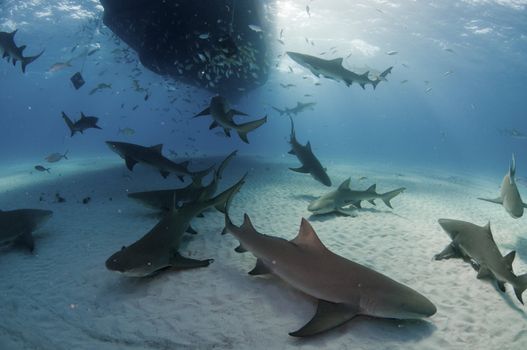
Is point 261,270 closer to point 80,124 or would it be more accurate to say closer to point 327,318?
point 327,318

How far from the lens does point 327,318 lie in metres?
3.57

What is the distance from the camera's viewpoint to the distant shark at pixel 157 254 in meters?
4.34

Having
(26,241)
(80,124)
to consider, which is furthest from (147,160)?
(80,124)

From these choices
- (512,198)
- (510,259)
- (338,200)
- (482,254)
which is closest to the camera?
(510,259)

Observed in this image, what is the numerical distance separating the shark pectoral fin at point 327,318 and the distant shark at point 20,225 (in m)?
5.47

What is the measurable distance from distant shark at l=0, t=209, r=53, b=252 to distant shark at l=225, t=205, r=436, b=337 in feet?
16.1

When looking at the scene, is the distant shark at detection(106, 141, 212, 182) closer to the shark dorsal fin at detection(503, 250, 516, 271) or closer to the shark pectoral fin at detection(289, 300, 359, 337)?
the shark pectoral fin at detection(289, 300, 359, 337)

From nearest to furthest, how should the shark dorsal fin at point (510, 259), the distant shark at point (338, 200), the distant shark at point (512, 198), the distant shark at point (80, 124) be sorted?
the shark dorsal fin at point (510, 259)
the distant shark at point (512, 198)
the distant shark at point (338, 200)
the distant shark at point (80, 124)

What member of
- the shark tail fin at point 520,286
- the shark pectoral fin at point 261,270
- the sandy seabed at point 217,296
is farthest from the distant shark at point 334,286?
the shark tail fin at point 520,286

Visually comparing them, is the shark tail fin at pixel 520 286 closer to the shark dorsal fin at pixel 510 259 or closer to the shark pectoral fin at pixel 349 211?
the shark dorsal fin at pixel 510 259

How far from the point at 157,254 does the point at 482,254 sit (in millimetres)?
5009

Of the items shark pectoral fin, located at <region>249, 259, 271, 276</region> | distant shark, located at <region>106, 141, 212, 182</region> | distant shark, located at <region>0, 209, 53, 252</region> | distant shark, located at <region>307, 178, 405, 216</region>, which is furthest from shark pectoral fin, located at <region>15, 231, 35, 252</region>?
distant shark, located at <region>307, 178, 405, 216</region>

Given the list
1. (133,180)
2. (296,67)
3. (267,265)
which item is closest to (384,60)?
(296,67)

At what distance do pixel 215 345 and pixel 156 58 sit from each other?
17688 millimetres
